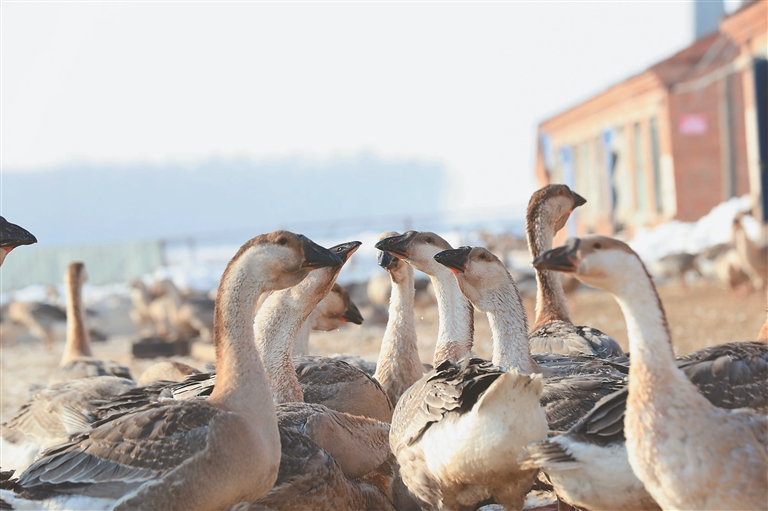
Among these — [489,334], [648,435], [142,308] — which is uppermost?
[648,435]

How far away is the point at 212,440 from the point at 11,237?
156 cm

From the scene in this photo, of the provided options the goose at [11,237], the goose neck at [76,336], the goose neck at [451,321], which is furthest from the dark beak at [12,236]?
the goose neck at [76,336]

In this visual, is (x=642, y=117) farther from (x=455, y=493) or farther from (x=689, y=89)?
(x=455, y=493)

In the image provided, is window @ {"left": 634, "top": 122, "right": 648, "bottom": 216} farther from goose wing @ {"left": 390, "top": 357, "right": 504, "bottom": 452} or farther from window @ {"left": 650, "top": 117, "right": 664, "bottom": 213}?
goose wing @ {"left": 390, "top": 357, "right": 504, "bottom": 452}

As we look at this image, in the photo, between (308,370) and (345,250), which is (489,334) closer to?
(308,370)

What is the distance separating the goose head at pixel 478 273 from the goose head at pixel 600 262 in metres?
1.75

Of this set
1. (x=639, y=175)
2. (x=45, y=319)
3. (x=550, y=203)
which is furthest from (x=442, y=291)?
(x=639, y=175)

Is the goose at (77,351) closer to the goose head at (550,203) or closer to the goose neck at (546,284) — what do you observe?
the goose neck at (546,284)

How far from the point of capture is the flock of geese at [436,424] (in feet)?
10.3

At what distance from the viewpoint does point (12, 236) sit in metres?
4.30

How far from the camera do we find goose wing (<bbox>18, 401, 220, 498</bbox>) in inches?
143

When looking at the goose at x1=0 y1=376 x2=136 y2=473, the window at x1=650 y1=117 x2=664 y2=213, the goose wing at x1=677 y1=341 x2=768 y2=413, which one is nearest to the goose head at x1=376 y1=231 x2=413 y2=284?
the goose at x1=0 y1=376 x2=136 y2=473

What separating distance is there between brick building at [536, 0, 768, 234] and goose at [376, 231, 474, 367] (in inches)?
594

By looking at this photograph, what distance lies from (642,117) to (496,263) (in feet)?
73.6
